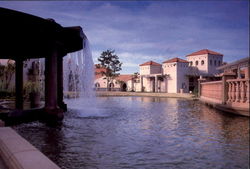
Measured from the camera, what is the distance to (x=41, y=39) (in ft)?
35.3

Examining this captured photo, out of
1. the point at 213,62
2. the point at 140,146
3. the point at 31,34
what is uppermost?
the point at 213,62

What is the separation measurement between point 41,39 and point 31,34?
1032 millimetres

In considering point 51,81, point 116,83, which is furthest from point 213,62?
point 51,81

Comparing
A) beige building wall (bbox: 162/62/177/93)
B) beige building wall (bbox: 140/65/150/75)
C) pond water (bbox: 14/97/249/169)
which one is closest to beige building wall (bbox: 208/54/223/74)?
beige building wall (bbox: 162/62/177/93)

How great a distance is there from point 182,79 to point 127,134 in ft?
166

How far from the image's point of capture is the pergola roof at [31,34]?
26.3 feet

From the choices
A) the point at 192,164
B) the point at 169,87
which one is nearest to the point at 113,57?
the point at 169,87

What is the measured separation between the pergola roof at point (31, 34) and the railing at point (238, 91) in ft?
32.3

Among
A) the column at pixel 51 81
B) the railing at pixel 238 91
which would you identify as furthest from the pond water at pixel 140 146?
the railing at pixel 238 91

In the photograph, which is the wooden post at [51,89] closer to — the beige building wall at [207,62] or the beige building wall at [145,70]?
the beige building wall at [207,62]

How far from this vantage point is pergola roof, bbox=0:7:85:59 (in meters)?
8.01

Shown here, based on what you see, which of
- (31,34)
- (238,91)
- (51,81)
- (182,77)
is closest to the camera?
(31,34)

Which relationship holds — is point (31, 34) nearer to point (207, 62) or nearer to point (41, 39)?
point (41, 39)

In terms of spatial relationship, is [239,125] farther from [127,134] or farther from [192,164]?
[192,164]
